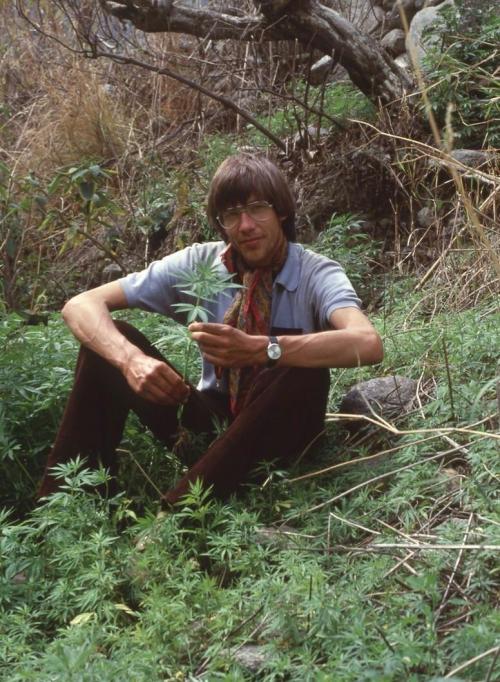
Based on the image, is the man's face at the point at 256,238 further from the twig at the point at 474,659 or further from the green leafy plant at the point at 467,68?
the green leafy plant at the point at 467,68

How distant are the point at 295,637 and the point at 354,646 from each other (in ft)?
0.75

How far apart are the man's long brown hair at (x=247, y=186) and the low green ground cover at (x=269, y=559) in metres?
0.62

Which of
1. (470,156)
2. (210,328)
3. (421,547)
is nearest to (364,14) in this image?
(470,156)

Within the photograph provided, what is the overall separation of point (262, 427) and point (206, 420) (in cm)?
34

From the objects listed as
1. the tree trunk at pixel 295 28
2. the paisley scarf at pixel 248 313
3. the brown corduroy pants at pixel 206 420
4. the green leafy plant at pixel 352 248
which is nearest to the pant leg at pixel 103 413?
the brown corduroy pants at pixel 206 420

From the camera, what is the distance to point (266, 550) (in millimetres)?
3281

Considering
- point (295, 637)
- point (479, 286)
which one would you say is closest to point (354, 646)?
point (295, 637)

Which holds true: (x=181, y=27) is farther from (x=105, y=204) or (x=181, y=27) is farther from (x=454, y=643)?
(x=454, y=643)

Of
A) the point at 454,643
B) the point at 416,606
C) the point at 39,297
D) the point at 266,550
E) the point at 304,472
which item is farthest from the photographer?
the point at 39,297

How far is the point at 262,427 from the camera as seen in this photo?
3.70m

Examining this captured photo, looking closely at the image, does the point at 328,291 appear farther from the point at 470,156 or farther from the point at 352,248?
the point at 470,156

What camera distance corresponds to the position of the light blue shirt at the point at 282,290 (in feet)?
12.8

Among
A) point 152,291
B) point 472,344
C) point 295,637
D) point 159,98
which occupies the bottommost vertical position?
point 295,637

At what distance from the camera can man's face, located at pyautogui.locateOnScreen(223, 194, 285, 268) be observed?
3.88 meters
